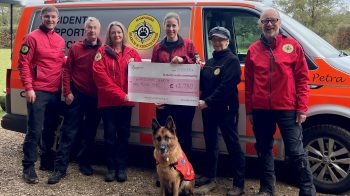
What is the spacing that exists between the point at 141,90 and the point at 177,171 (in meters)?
1.09

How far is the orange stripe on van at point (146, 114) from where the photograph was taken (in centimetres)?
500

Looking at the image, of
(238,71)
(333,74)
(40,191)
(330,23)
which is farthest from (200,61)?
(330,23)

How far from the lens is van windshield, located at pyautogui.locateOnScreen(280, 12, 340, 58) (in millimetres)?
4477

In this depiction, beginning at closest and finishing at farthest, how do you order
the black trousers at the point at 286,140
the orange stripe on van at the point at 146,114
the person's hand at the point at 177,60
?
the black trousers at the point at 286,140, the person's hand at the point at 177,60, the orange stripe on van at the point at 146,114

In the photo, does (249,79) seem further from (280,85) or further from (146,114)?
(146,114)

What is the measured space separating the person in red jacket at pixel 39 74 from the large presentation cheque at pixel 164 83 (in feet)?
2.88

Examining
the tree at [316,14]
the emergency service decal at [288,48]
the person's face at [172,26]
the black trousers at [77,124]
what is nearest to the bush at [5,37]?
the tree at [316,14]

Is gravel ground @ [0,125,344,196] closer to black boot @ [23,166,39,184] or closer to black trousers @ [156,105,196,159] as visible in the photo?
black boot @ [23,166,39,184]

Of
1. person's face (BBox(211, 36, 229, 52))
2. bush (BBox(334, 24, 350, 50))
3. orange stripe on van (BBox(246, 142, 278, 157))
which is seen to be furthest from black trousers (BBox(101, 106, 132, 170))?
bush (BBox(334, 24, 350, 50))

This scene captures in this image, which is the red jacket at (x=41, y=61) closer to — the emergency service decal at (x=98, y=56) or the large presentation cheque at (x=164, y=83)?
the emergency service decal at (x=98, y=56)

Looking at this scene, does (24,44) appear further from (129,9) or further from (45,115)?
(129,9)

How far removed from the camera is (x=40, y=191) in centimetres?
456

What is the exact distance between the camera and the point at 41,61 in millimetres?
4652

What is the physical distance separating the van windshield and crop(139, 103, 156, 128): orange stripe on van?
1.81 m
